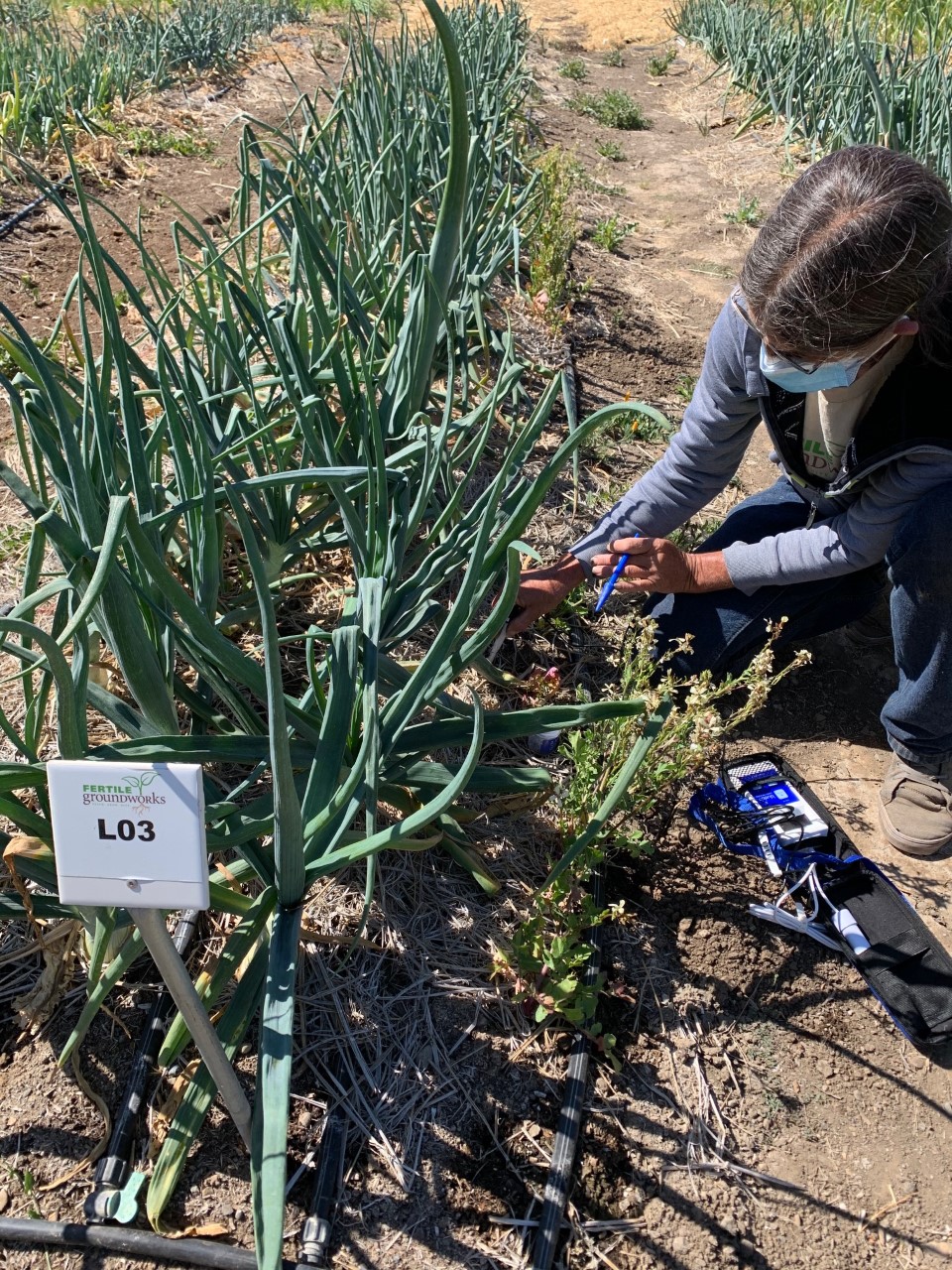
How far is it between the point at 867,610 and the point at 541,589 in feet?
2.77

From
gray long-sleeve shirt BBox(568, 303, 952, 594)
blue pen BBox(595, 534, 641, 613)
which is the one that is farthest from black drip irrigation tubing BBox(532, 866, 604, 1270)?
gray long-sleeve shirt BBox(568, 303, 952, 594)

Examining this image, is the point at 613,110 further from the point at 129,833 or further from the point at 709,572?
the point at 129,833

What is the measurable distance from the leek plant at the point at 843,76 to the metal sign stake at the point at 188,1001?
109 inches

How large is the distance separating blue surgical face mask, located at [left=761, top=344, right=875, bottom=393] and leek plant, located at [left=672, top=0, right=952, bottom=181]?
1.57 m

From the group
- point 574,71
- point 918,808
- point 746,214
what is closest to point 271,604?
point 918,808

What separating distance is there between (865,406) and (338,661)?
3.65ft

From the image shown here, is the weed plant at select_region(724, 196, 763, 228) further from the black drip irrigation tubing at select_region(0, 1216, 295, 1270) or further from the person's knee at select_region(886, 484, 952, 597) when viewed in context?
the black drip irrigation tubing at select_region(0, 1216, 295, 1270)

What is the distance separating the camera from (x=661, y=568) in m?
1.82

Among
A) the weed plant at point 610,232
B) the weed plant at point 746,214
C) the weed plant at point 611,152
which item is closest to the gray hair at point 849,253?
the weed plant at point 610,232

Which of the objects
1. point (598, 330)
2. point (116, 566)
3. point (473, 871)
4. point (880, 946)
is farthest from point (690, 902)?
point (598, 330)

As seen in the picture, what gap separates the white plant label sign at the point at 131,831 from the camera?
80 cm

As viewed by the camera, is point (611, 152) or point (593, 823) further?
point (611, 152)

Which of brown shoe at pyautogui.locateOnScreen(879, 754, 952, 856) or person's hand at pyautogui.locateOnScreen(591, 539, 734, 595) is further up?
person's hand at pyautogui.locateOnScreen(591, 539, 734, 595)

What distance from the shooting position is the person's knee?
166 cm
